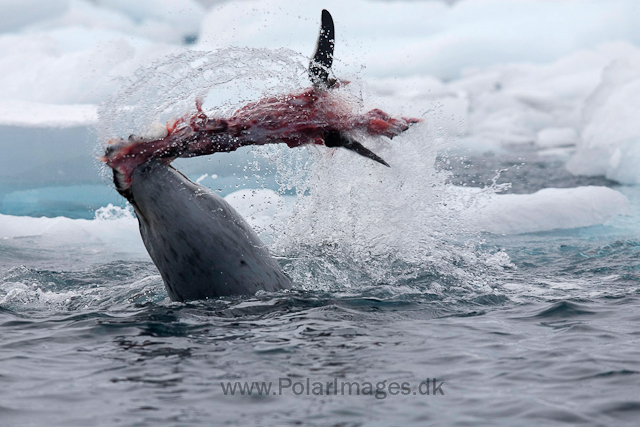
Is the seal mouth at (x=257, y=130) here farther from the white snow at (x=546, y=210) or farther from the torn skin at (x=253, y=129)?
the white snow at (x=546, y=210)

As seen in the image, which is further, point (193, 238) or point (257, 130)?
point (193, 238)

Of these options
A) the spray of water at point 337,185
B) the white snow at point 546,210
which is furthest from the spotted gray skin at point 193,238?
the white snow at point 546,210

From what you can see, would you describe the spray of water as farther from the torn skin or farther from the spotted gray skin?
the spotted gray skin


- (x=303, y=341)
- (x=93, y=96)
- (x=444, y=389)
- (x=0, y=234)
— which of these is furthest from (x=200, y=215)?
(x=0, y=234)

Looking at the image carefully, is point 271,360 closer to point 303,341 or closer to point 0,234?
point 303,341

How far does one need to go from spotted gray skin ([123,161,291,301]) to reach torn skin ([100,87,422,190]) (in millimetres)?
154

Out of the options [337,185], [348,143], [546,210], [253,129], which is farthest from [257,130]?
[546,210]

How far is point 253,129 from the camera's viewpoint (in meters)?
5.05

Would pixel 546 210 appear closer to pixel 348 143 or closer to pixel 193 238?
pixel 348 143

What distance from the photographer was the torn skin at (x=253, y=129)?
16.5 feet

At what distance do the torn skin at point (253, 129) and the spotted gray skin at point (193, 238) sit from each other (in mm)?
154

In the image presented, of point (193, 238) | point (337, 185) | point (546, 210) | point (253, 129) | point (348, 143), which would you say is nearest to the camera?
point (253, 129)

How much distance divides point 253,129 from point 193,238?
105 centimetres

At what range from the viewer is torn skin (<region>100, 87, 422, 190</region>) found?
504 cm
